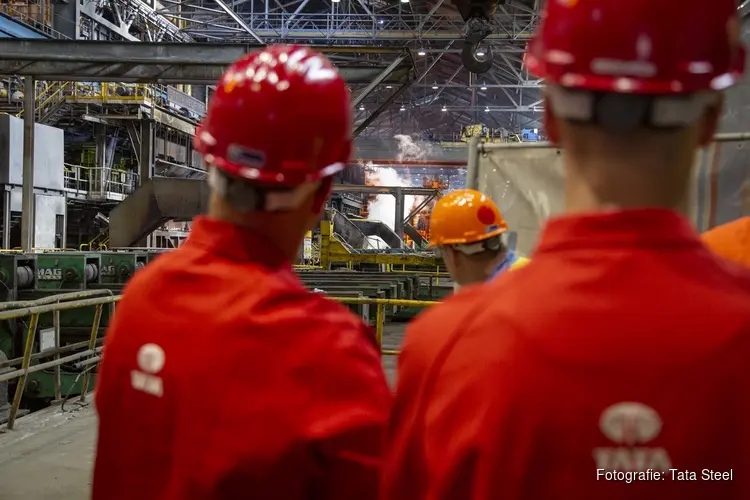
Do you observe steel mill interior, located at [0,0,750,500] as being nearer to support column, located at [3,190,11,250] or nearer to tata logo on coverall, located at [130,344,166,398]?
support column, located at [3,190,11,250]

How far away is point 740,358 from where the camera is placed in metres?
0.82

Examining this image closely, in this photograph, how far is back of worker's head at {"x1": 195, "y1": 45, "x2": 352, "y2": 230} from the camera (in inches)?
52.4

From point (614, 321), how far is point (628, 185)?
20 centimetres

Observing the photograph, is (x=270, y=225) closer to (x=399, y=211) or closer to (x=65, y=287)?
(x=65, y=287)

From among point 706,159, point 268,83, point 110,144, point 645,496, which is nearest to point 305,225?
point 268,83

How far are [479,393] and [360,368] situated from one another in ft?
1.30

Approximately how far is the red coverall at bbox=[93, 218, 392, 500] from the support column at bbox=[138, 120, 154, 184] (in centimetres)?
2324

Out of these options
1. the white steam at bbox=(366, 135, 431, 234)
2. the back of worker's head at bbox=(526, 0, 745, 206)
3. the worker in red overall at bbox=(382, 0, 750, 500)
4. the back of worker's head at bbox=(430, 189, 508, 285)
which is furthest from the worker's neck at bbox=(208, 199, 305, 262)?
the white steam at bbox=(366, 135, 431, 234)

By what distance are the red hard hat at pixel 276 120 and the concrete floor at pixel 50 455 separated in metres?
4.02

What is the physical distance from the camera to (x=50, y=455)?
5301 mm

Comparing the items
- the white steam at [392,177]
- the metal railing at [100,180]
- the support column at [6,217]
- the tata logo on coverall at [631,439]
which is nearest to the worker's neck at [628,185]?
the tata logo on coverall at [631,439]

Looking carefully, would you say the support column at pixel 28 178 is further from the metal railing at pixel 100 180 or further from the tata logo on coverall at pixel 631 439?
the tata logo on coverall at pixel 631 439

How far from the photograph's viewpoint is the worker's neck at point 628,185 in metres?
0.91

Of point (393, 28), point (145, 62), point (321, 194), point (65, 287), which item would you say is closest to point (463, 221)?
point (321, 194)
